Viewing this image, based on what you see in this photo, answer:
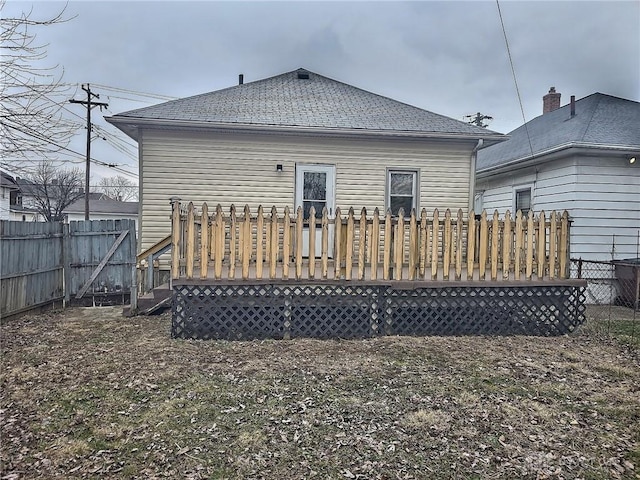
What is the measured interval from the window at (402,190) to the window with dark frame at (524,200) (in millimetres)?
3195

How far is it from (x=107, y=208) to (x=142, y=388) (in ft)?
117

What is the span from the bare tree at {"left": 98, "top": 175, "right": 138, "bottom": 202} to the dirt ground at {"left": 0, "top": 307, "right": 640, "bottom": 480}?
2050 inches

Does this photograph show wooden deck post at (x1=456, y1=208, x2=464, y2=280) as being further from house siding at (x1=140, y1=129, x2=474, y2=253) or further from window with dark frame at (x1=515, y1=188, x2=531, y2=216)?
window with dark frame at (x1=515, y1=188, x2=531, y2=216)

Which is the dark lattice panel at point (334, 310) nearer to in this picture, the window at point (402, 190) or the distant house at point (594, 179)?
the window at point (402, 190)

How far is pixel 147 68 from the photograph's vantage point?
601 inches

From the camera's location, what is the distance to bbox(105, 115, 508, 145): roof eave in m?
7.68

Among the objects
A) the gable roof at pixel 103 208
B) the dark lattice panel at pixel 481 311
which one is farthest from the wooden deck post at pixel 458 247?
the gable roof at pixel 103 208

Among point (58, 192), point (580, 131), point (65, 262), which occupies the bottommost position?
point (65, 262)

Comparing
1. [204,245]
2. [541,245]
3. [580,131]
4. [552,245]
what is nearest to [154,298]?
[204,245]

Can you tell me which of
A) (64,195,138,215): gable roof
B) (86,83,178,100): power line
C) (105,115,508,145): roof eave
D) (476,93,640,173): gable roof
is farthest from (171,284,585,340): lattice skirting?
(64,195,138,215): gable roof

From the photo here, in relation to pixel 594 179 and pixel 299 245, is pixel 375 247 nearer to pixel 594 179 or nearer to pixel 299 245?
pixel 299 245

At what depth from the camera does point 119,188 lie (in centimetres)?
5309

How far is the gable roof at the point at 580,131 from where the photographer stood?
26.9 feet

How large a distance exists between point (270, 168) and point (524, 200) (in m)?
6.41
